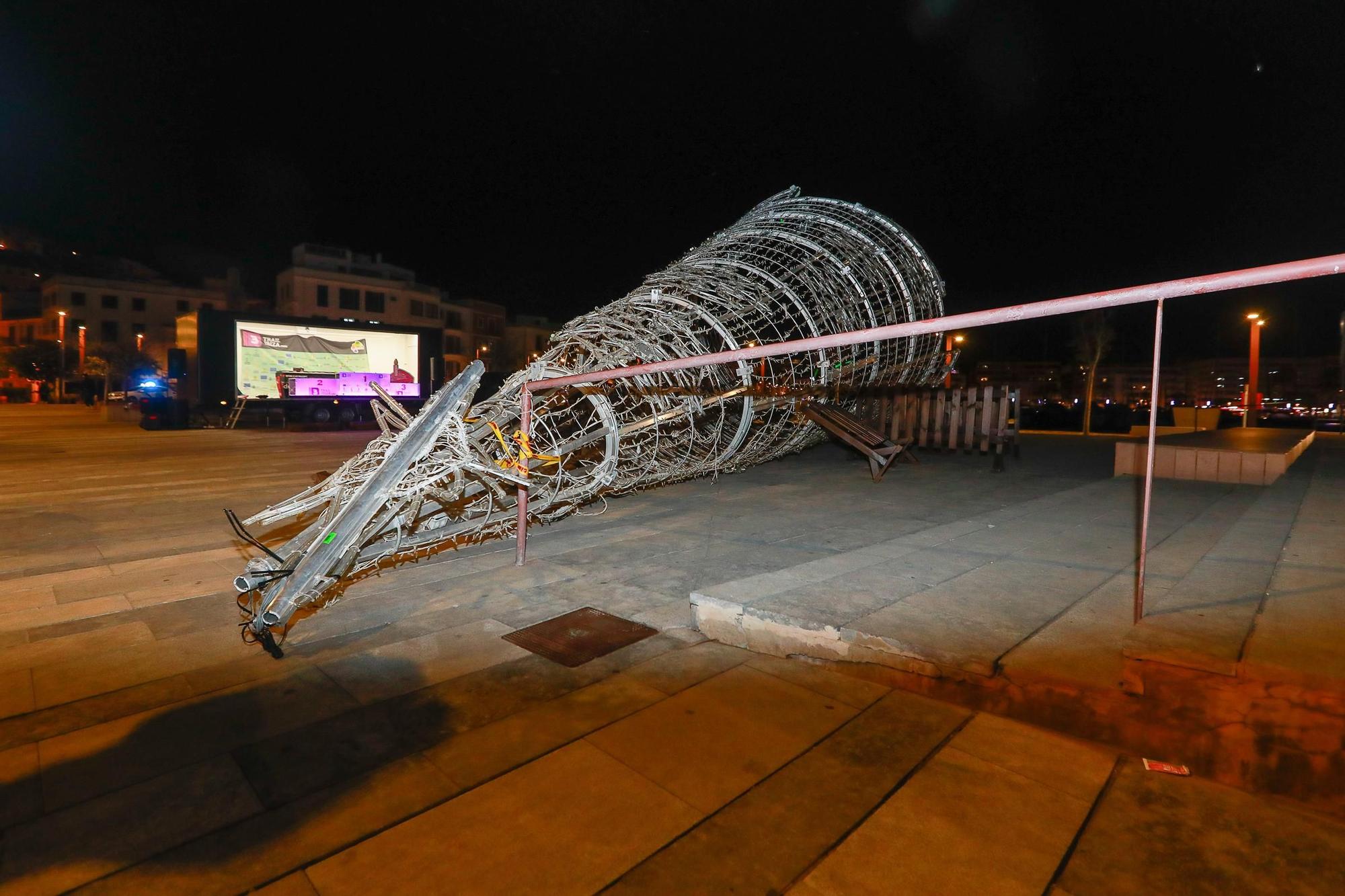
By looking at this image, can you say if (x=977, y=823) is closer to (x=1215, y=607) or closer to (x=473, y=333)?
(x=1215, y=607)

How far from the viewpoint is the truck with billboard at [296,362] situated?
23.2 meters

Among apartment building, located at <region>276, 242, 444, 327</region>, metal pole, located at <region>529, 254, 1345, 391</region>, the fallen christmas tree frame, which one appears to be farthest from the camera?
apartment building, located at <region>276, 242, 444, 327</region>

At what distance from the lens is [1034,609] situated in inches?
152

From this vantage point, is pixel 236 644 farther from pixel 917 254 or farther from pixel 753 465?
pixel 917 254

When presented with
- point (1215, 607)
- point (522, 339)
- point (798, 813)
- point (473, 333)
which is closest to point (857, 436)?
point (1215, 607)

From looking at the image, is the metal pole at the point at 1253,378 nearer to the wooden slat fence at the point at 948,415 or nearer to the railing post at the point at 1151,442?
the wooden slat fence at the point at 948,415

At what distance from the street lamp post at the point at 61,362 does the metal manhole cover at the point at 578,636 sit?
2254 inches

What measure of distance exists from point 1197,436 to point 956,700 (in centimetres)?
1189

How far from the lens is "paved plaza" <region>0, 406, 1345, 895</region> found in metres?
2.12

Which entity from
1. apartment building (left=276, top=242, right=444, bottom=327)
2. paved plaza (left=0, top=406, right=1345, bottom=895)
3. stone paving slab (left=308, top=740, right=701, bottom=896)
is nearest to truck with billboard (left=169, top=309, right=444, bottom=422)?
apartment building (left=276, top=242, right=444, bottom=327)

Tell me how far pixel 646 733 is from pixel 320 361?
2672cm

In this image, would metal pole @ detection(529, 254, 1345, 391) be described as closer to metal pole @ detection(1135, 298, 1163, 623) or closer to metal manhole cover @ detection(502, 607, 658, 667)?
metal pole @ detection(1135, 298, 1163, 623)

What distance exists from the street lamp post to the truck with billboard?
27230mm

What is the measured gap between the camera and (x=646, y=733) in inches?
114
